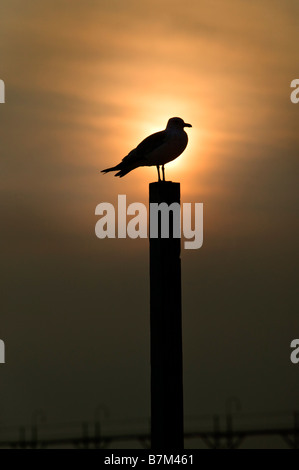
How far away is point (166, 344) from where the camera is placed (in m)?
9.79

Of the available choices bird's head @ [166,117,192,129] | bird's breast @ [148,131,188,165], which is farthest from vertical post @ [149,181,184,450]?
bird's head @ [166,117,192,129]

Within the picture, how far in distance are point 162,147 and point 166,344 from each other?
13.4ft

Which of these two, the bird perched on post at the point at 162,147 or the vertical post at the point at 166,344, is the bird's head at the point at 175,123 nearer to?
the bird perched on post at the point at 162,147

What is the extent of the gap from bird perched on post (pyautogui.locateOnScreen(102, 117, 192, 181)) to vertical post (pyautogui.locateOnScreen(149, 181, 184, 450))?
9.70 feet

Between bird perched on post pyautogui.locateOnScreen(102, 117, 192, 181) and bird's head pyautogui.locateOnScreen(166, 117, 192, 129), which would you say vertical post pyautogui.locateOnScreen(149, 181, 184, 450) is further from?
bird's head pyautogui.locateOnScreen(166, 117, 192, 129)

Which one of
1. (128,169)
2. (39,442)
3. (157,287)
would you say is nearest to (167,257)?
(157,287)

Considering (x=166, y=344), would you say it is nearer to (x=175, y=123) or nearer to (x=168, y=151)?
(x=168, y=151)

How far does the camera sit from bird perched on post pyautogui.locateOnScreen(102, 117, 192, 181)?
1298 centimetres

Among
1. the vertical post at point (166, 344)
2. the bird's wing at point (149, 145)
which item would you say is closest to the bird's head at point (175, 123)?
the bird's wing at point (149, 145)

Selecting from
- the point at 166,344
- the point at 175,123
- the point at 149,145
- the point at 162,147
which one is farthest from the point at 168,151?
the point at 166,344

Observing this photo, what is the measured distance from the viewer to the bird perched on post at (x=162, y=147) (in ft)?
42.6

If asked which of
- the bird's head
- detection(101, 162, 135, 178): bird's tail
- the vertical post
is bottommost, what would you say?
the vertical post
